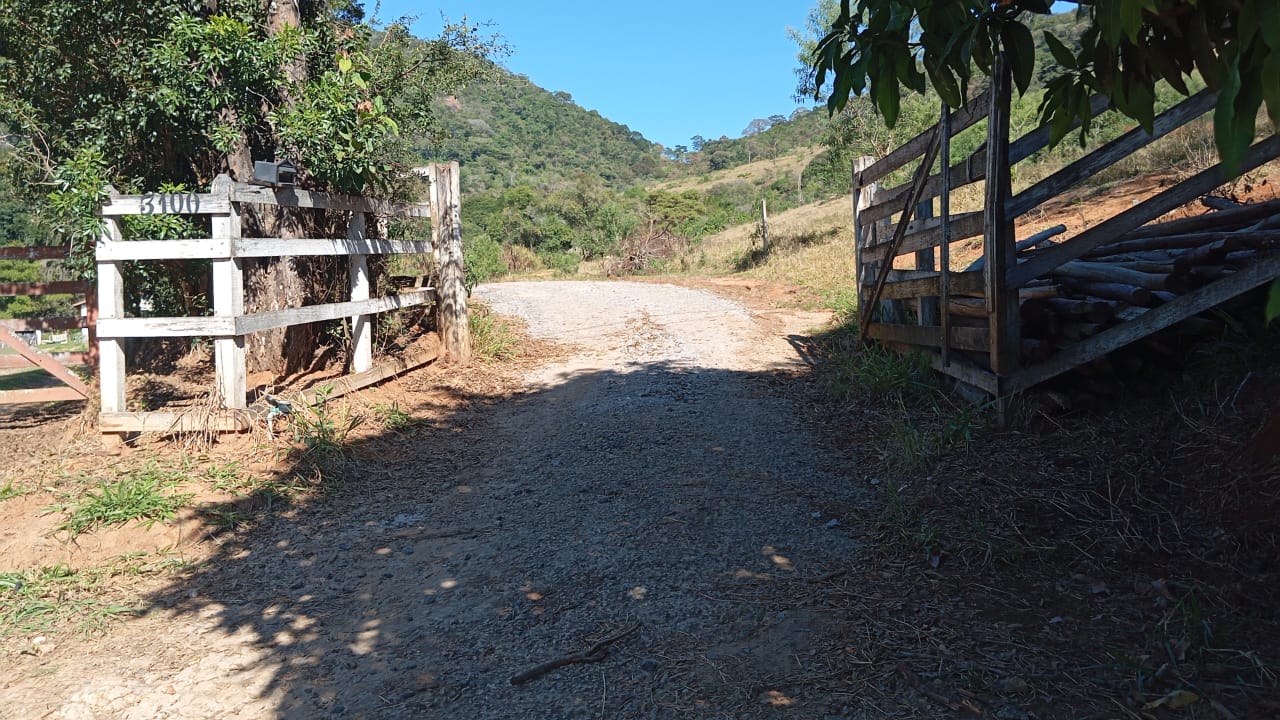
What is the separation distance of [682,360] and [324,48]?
498 centimetres

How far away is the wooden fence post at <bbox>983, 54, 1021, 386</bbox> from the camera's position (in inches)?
200

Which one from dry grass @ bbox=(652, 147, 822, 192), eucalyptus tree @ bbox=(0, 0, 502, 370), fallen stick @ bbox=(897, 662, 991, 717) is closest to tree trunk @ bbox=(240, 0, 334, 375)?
eucalyptus tree @ bbox=(0, 0, 502, 370)

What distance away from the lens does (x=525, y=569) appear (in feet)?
14.1

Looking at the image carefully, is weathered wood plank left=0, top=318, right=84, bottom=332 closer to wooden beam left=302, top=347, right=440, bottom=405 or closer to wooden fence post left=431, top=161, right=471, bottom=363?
wooden beam left=302, top=347, right=440, bottom=405

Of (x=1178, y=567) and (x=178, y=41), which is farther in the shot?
(x=178, y=41)

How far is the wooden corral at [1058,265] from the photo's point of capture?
4.46 meters

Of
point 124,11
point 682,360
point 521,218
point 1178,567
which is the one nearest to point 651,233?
point 521,218

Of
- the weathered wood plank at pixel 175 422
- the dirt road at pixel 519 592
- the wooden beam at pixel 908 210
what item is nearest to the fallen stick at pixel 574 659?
the dirt road at pixel 519 592

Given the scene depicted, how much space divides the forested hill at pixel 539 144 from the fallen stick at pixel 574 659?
64114mm

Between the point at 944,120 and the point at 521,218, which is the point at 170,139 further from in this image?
the point at 521,218

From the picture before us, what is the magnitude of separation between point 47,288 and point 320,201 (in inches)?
131

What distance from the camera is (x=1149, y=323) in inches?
181

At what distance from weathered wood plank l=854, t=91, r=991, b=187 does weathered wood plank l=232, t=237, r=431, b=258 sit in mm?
4626

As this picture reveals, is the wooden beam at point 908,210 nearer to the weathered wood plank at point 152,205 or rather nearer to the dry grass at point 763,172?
the weathered wood plank at point 152,205
